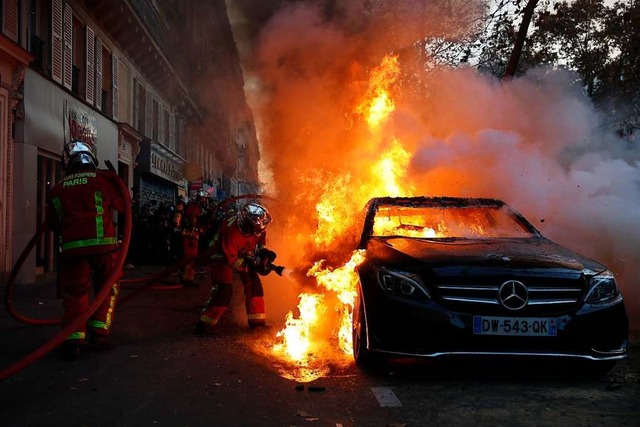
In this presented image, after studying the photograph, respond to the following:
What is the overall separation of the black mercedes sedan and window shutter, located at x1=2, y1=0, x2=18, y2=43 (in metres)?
9.53

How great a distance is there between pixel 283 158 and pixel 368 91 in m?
3.35

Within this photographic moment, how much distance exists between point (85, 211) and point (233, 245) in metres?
1.64

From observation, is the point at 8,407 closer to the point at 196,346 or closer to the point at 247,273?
the point at 196,346

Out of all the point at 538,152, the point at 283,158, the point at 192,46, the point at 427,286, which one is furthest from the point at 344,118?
the point at 192,46

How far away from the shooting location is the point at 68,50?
46.8ft

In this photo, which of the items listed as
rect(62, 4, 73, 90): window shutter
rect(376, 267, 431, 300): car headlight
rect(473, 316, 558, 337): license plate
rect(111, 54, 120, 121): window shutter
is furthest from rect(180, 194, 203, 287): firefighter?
rect(473, 316, 558, 337): license plate

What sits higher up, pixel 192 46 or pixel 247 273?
pixel 192 46

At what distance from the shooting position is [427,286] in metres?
4.46

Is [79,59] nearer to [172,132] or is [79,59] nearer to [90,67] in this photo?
[90,67]

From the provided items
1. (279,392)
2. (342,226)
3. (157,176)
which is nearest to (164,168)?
(157,176)

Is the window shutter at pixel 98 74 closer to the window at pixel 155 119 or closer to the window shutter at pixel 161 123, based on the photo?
the window at pixel 155 119

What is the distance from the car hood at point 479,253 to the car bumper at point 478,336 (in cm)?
37

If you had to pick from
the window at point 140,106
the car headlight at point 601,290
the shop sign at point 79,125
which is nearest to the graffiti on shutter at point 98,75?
the shop sign at point 79,125

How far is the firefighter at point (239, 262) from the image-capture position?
6.53m
